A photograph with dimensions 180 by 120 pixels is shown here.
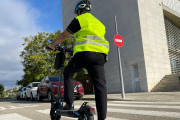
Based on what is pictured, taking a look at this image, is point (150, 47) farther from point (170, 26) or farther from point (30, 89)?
point (30, 89)

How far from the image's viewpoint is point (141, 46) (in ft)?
49.2

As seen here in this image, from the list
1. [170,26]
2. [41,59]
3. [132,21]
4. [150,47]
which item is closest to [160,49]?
[150,47]

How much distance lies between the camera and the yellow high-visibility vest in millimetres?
2230

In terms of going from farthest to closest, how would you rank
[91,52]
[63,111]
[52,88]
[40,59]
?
[40,59]
[52,88]
[63,111]
[91,52]

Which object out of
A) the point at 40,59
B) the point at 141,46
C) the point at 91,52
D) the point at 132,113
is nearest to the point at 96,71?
the point at 91,52

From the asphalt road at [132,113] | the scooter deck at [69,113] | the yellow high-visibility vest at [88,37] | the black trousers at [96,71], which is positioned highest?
the yellow high-visibility vest at [88,37]

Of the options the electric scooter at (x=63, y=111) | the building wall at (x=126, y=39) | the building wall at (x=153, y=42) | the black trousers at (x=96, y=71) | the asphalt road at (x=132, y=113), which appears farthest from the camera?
the building wall at (x=126, y=39)

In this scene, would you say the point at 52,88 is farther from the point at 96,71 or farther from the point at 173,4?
the point at 173,4

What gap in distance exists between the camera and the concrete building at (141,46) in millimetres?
15078

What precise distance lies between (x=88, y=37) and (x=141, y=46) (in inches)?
532

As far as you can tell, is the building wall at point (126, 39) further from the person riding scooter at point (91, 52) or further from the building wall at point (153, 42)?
the person riding scooter at point (91, 52)

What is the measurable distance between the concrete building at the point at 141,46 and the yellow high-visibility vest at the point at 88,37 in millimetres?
13151

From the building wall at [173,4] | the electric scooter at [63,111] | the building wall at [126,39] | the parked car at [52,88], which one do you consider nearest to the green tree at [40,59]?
the building wall at [126,39]

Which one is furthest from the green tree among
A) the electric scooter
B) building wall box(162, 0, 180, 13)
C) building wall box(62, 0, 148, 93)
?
the electric scooter
